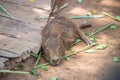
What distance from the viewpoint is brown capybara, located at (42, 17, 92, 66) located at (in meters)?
6.33

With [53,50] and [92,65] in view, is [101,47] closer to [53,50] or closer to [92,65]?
[92,65]

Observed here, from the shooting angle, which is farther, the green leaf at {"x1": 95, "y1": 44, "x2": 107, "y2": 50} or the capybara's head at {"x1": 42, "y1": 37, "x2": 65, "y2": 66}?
the green leaf at {"x1": 95, "y1": 44, "x2": 107, "y2": 50}

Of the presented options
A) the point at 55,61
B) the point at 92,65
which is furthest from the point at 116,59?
the point at 55,61

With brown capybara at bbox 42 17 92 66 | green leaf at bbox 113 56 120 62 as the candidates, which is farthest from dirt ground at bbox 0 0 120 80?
brown capybara at bbox 42 17 92 66

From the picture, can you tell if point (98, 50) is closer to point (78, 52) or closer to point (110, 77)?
point (78, 52)

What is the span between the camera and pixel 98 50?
22.0ft

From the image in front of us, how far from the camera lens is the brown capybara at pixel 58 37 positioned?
20.8 ft

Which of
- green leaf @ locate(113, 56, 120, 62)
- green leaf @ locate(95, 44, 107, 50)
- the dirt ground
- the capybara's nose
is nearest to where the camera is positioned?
the dirt ground

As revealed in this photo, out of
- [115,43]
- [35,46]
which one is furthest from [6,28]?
[115,43]

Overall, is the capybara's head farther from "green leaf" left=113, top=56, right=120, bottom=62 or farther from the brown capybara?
"green leaf" left=113, top=56, right=120, bottom=62

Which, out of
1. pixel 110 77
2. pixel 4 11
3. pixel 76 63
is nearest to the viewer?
pixel 110 77

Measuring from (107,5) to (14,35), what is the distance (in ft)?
8.90

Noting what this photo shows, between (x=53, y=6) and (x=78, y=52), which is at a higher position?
(x=53, y=6)

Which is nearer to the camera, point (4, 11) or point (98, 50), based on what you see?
point (98, 50)
